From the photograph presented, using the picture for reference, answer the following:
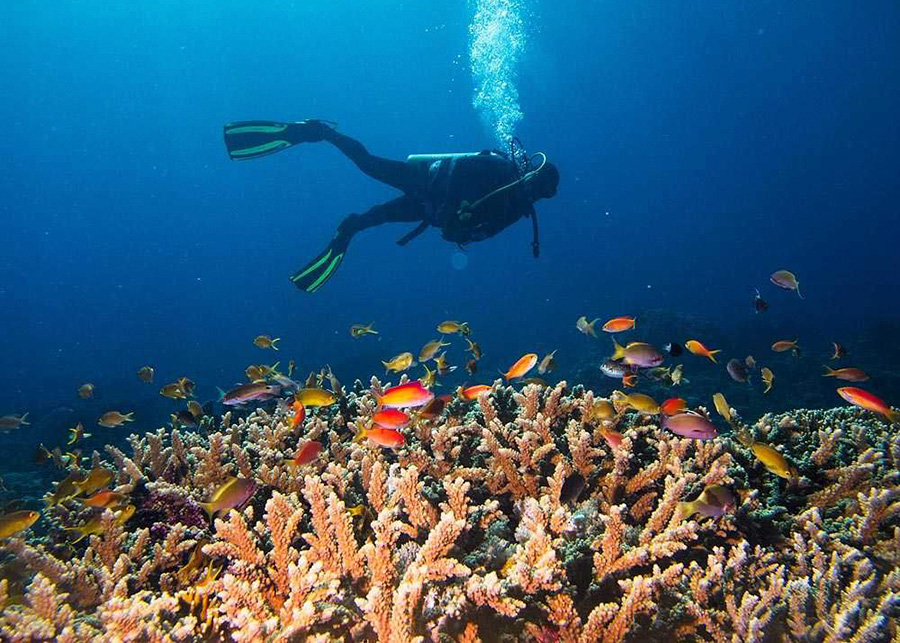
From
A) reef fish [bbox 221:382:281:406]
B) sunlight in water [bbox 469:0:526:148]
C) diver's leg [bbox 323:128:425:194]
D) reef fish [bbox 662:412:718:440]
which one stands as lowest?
reef fish [bbox 662:412:718:440]

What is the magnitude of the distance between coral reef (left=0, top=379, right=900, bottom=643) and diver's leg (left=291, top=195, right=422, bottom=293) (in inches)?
225

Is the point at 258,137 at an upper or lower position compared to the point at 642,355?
upper

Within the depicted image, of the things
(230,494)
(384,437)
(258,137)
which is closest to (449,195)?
(258,137)

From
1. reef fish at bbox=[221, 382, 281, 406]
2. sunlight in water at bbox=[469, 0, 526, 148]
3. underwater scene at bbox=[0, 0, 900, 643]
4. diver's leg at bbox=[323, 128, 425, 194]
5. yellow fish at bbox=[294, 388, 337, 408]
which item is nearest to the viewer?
underwater scene at bbox=[0, 0, 900, 643]

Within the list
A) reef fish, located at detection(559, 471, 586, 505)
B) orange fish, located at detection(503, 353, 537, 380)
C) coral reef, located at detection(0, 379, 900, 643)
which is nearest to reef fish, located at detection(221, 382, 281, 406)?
coral reef, located at detection(0, 379, 900, 643)

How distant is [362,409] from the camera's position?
14.3 feet

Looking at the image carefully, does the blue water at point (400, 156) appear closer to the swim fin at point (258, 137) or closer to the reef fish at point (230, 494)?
the swim fin at point (258, 137)

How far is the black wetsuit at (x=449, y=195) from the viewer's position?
8.36m

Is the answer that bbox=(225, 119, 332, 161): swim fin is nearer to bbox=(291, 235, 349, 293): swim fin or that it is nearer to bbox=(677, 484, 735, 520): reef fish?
bbox=(291, 235, 349, 293): swim fin

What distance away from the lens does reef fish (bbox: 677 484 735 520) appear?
7.94ft

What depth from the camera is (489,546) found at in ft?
7.87

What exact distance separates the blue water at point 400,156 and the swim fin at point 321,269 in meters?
29.7

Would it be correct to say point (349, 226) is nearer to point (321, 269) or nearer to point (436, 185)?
point (321, 269)

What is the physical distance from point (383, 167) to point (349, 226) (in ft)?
5.42
